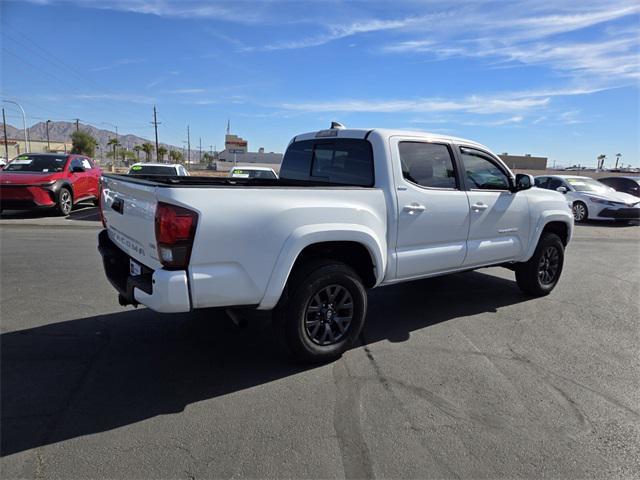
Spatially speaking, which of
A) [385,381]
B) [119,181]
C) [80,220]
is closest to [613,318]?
[385,381]

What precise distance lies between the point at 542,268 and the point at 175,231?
4976 millimetres

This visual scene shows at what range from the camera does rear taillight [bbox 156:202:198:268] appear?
9.61 ft

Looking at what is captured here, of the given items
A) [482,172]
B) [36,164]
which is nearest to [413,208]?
[482,172]

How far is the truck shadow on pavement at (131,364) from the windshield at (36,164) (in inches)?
383

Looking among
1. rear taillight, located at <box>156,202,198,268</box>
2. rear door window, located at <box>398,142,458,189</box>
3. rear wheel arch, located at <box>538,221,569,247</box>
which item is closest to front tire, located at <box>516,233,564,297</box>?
rear wheel arch, located at <box>538,221,569,247</box>

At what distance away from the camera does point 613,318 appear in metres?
5.34

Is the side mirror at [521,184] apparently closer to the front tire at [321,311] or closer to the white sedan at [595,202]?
the front tire at [321,311]

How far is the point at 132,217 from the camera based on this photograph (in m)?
3.48

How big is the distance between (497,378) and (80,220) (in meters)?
11.5

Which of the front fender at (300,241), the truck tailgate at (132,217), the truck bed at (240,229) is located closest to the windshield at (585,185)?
the front fender at (300,241)

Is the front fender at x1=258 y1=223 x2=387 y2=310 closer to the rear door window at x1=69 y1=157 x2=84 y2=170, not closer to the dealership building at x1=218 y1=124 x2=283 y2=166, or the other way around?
the rear door window at x1=69 y1=157 x2=84 y2=170

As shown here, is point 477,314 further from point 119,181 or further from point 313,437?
point 119,181

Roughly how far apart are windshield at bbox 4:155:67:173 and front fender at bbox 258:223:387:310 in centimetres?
1162

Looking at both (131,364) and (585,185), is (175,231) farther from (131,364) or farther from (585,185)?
(585,185)
